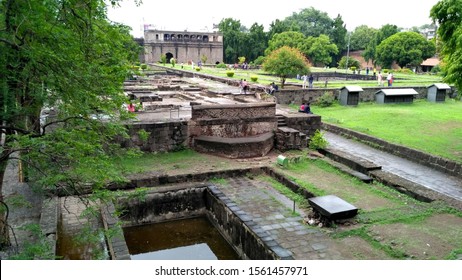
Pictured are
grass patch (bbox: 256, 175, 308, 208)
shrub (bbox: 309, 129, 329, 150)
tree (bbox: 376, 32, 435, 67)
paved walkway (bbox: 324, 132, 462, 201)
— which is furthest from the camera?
tree (bbox: 376, 32, 435, 67)

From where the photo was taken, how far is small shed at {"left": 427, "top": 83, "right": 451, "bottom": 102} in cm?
2344

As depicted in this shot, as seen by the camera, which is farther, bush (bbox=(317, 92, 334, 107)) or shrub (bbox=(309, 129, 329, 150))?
bush (bbox=(317, 92, 334, 107))

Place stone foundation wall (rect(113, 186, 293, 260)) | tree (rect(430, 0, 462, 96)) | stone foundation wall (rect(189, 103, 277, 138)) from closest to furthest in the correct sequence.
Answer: stone foundation wall (rect(113, 186, 293, 260)), tree (rect(430, 0, 462, 96)), stone foundation wall (rect(189, 103, 277, 138))

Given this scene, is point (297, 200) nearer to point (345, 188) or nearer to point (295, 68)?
point (345, 188)

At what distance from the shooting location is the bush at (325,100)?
21.4 metres

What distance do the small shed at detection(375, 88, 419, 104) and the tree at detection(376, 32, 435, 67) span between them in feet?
83.9

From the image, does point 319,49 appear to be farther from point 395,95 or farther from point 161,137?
point 161,137

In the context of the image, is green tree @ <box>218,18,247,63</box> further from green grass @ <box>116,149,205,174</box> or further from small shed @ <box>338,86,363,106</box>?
green grass @ <box>116,149,205,174</box>

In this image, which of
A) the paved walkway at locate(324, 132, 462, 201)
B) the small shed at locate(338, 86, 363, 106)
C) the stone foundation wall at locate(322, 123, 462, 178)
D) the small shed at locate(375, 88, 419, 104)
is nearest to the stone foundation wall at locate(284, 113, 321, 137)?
the paved walkway at locate(324, 132, 462, 201)

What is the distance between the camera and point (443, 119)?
17.7 m

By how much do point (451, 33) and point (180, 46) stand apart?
49.8 meters

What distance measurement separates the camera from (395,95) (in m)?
22.3

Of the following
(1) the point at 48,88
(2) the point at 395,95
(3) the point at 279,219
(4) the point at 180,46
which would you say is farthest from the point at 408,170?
(4) the point at 180,46

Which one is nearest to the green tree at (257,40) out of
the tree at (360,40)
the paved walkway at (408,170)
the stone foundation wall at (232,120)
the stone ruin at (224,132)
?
the tree at (360,40)
